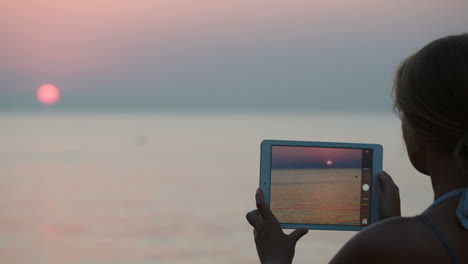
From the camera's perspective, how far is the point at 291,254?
1.10 metres

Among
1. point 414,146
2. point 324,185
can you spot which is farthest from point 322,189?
point 414,146

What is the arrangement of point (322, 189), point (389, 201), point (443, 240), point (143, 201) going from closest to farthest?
point (443, 240) < point (389, 201) < point (322, 189) < point (143, 201)

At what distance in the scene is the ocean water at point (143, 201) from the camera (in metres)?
4.59

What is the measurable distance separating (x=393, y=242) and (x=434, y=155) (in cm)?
13

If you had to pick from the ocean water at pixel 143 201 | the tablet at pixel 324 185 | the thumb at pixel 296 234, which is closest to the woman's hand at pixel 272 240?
the thumb at pixel 296 234

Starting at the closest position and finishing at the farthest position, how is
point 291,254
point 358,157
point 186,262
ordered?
point 291,254
point 358,157
point 186,262

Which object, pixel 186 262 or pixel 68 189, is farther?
pixel 68 189

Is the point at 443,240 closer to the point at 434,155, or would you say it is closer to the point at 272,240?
the point at 434,155

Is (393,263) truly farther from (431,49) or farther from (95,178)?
(95,178)

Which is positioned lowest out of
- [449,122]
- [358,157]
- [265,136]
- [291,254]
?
[265,136]

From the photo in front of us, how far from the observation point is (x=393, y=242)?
80 cm

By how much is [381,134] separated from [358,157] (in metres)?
9.28

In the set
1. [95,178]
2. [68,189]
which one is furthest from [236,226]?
[95,178]

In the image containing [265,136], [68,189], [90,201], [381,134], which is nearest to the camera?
[90,201]
